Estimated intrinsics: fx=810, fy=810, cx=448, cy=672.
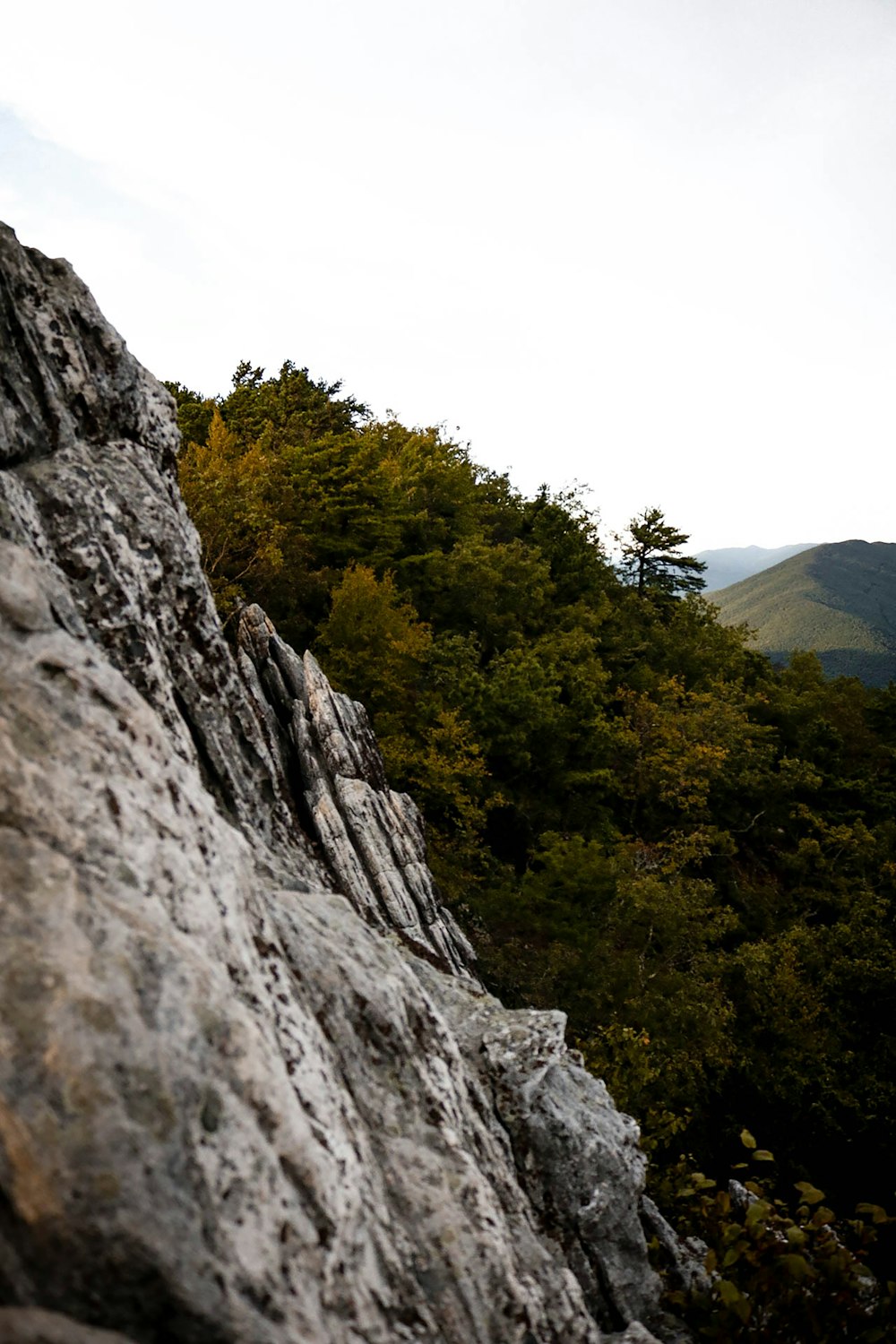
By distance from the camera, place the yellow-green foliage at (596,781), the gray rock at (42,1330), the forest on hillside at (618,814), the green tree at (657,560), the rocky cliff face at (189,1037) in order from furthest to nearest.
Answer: the green tree at (657,560) → the yellow-green foliage at (596,781) → the forest on hillside at (618,814) → the rocky cliff face at (189,1037) → the gray rock at (42,1330)

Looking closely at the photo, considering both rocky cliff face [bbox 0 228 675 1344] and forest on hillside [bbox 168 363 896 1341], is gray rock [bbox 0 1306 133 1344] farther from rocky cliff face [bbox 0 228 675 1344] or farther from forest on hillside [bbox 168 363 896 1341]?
forest on hillside [bbox 168 363 896 1341]

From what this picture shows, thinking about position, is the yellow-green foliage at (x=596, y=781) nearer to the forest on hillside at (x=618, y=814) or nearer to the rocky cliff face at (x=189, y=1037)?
the forest on hillside at (x=618, y=814)

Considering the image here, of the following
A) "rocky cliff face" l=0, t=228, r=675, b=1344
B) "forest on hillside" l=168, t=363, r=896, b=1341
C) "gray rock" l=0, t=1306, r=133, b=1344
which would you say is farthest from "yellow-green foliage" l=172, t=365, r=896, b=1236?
"gray rock" l=0, t=1306, r=133, b=1344

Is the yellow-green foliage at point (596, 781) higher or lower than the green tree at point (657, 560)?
lower

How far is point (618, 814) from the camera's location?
4594 centimetres

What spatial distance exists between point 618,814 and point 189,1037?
140 ft

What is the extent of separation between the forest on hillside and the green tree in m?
9.37

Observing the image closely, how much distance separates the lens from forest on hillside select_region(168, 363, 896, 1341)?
25.4m

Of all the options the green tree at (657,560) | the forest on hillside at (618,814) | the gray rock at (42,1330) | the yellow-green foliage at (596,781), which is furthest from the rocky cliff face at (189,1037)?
the green tree at (657,560)

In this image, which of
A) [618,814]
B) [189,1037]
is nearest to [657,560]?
[618,814]

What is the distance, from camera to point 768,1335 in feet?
27.6

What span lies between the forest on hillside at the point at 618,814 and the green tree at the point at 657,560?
9.37 metres

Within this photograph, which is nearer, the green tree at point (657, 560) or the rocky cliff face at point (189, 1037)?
the rocky cliff face at point (189, 1037)

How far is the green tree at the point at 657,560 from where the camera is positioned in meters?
67.1
